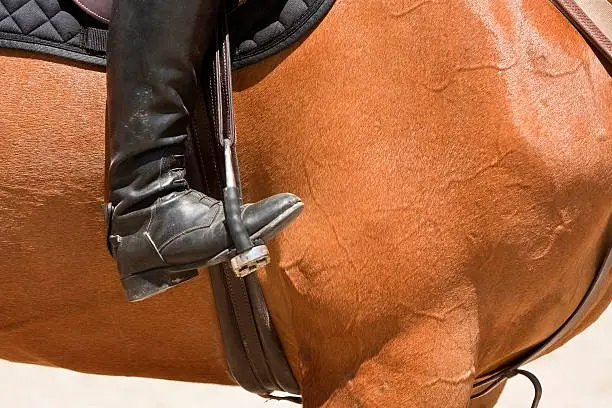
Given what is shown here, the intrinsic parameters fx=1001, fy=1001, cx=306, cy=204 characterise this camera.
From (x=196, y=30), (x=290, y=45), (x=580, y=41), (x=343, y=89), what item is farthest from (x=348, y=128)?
(x=580, y=41)

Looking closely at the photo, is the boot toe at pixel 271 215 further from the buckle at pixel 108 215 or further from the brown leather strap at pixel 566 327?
the brown leather strap at pixel 566 327

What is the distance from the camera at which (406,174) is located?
1794 mm

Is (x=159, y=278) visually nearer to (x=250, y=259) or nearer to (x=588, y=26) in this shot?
(x=250, y=259)

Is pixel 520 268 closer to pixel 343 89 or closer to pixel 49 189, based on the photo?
pixel 343 89

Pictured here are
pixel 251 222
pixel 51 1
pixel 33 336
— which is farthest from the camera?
pixel 33 336

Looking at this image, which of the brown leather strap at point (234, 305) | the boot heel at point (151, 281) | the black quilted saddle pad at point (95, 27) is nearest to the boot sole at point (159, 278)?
the boot heel at point (151, 281)

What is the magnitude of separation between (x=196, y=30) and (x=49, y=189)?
45 cm

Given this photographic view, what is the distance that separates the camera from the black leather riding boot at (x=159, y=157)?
1752 mm

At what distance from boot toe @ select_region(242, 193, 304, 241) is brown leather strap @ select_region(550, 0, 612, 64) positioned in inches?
23.8

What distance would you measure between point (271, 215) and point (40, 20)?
1.95ft

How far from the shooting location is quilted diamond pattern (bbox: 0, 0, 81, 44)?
74.1 inches

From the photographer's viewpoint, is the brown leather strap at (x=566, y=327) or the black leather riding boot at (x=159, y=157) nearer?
the black leather riding boot at (x=159, y=157)

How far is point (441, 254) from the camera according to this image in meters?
1.80

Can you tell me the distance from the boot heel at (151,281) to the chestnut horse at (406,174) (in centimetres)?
17
